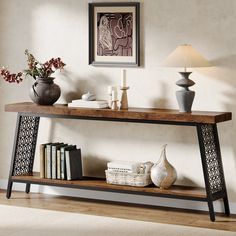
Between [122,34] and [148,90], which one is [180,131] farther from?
[122,34]

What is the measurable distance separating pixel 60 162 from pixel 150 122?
953 millimetres

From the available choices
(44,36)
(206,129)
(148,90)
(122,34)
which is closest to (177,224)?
(206,129)

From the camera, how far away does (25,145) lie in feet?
20.7

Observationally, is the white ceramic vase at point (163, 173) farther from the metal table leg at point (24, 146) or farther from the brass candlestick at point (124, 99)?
the metal table leg at point (24, 146)

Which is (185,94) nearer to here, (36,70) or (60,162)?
(60,162)

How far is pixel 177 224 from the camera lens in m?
5.35

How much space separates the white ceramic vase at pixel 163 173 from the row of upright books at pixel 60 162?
73 centimetres

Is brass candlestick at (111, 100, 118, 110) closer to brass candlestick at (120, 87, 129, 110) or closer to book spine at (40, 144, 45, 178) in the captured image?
brass candlestick at (120, 87, 129, 110)

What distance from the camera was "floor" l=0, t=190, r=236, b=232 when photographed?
542cm

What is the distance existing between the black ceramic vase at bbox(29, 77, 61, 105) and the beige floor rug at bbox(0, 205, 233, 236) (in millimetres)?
971

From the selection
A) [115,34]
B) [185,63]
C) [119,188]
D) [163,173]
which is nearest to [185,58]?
[185,63]

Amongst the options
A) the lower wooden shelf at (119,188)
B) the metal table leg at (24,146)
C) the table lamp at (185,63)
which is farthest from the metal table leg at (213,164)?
the metal table leg at (24,146)

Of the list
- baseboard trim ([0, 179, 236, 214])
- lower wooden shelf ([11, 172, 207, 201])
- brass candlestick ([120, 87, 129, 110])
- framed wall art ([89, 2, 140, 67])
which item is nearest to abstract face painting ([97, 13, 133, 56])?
framed wall art ([89, 2, 140, 67])

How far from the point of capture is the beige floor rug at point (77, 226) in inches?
200
